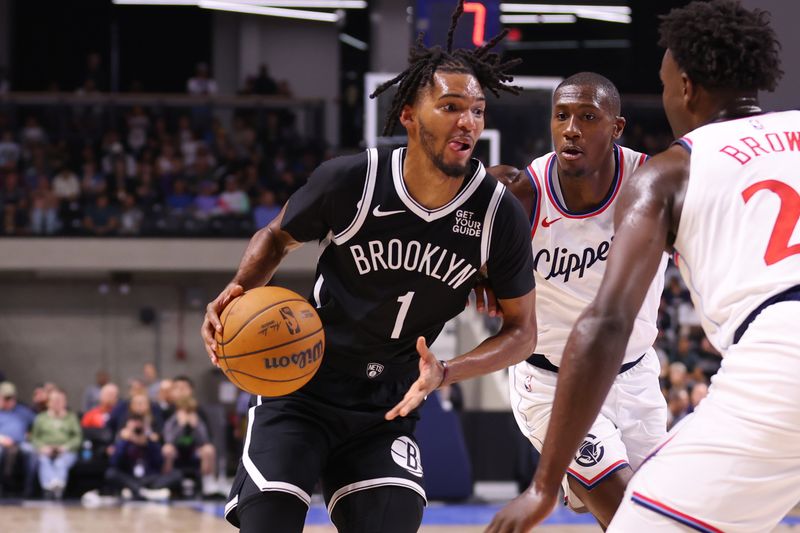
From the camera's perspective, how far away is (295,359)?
3.84 m

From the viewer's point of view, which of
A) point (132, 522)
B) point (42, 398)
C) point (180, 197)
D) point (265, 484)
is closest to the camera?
point (265, 484)

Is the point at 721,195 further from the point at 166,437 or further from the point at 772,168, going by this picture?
the point at 166,437

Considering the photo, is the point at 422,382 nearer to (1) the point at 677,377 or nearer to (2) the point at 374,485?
(2) the point at 374,485

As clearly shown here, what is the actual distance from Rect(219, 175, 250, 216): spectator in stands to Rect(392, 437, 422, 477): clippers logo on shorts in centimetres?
1348

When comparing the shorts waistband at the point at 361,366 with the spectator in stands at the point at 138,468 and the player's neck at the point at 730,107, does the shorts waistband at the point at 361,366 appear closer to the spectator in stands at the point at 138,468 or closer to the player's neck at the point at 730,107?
the player's neck at the point at 730,107

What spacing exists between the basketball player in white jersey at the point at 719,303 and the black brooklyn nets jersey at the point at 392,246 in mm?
1275

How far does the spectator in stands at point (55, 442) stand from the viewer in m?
12.6

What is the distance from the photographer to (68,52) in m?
21.5

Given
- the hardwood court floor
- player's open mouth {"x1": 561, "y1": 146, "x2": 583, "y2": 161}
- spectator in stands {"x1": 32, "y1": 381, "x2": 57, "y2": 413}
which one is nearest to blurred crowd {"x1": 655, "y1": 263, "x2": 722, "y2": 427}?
the hardwood court floor

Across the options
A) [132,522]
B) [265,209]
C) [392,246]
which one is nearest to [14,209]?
[265,209]

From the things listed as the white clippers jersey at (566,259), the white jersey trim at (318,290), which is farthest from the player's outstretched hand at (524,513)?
the white clippers jersey at (566,259)

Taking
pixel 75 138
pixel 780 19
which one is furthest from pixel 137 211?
pixel 780 19

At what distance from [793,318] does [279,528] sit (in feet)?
6.52

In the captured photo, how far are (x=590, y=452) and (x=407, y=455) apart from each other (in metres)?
0.86
